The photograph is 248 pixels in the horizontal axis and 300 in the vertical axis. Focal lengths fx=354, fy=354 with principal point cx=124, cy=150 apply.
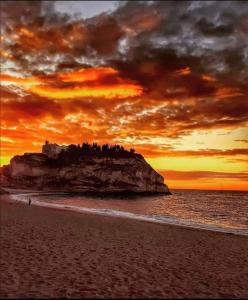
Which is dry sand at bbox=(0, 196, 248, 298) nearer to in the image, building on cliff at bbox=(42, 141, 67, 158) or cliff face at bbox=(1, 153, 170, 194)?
cliff face at bbox=(1, 153, 170, 194)

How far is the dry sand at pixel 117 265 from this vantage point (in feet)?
35.9

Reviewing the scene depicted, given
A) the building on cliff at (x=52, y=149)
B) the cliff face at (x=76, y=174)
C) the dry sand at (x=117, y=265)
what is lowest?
the dry sand at (x=117, y=265)

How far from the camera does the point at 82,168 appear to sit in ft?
501

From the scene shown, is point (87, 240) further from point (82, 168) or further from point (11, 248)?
point (82, 168)

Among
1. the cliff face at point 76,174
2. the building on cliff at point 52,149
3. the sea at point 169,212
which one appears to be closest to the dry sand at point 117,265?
the sea at point 169,212

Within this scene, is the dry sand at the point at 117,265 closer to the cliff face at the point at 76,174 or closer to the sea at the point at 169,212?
the sea at the point at 169,212

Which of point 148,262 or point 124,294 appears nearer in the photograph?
point 124,294

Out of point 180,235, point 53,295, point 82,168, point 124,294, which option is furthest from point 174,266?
point 82,168

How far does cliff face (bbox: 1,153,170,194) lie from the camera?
150 metres

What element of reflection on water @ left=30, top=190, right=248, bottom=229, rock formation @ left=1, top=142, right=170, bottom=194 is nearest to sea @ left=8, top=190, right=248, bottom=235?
reflection on water @ left=30, top=190, right=248, bottom=229

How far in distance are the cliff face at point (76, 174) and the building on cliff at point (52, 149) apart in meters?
7.03

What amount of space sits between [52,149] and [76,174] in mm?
25790

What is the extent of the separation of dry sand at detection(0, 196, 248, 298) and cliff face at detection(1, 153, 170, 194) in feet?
423

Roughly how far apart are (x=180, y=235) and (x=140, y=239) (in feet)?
13.4
